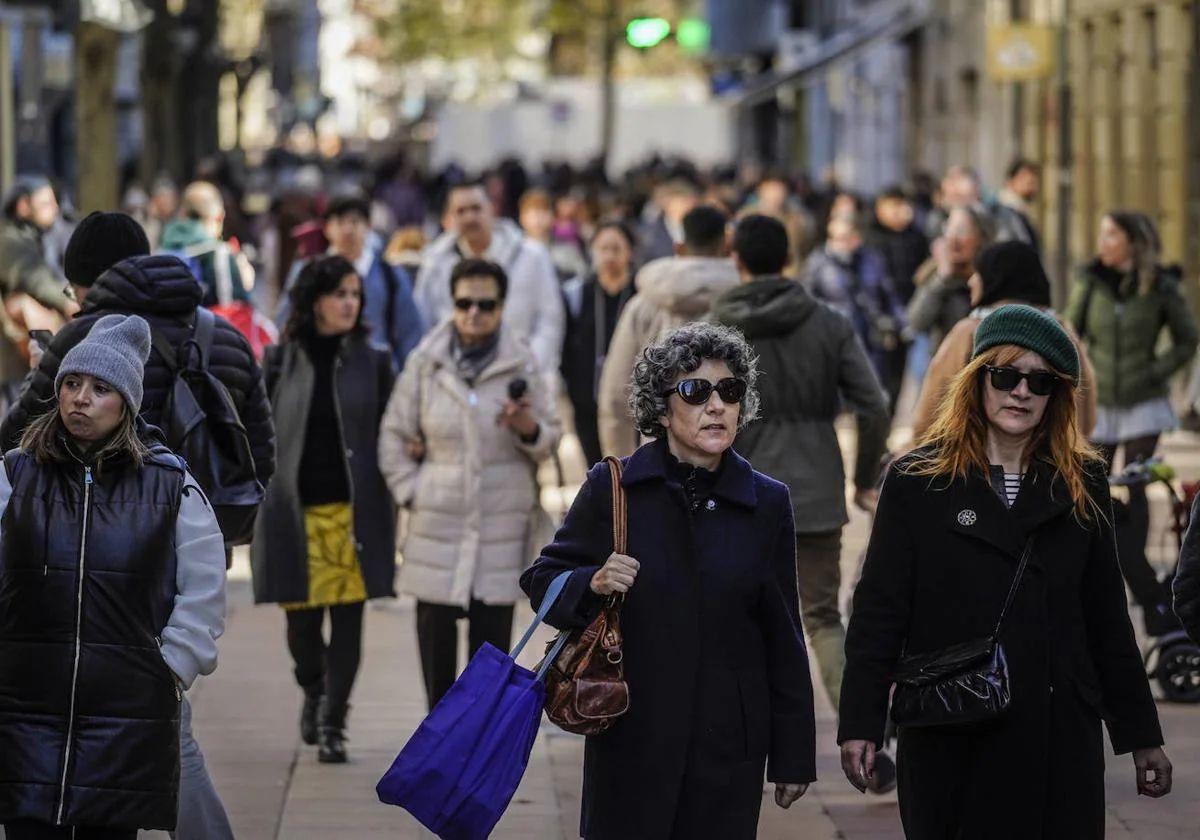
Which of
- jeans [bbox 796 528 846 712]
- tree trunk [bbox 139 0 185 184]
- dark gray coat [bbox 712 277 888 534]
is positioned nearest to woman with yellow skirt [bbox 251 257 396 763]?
dark gray coat [bbox 712 277 888 534]

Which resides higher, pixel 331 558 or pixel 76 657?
pixel 76 657

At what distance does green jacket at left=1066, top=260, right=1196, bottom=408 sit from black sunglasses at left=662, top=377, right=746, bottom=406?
638cm

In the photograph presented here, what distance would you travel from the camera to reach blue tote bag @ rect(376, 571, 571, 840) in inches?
218

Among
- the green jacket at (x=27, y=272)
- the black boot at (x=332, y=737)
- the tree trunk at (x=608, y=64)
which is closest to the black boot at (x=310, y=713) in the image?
the black boot at (x=332, y=737)

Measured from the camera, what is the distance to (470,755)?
18.2 ft

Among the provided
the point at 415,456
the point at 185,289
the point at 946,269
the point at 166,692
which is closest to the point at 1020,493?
the point at 166,692

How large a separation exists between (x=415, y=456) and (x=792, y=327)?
1.31m

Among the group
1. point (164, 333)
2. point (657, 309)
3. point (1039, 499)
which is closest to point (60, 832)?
point (164, 333)

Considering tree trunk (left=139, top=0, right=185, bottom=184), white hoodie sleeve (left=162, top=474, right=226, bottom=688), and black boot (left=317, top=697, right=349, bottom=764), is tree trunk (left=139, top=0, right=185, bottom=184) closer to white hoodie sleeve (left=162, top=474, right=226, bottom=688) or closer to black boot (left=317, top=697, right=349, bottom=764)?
black boot (left=317, top=697, right=349, bottom=764)

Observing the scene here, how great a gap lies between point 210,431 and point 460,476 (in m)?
1.57

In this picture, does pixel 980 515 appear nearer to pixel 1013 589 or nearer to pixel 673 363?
pixel 1013 589

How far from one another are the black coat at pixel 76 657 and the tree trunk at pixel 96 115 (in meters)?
18.8

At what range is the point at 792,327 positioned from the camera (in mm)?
8656

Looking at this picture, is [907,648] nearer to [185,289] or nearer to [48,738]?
[48,738]
